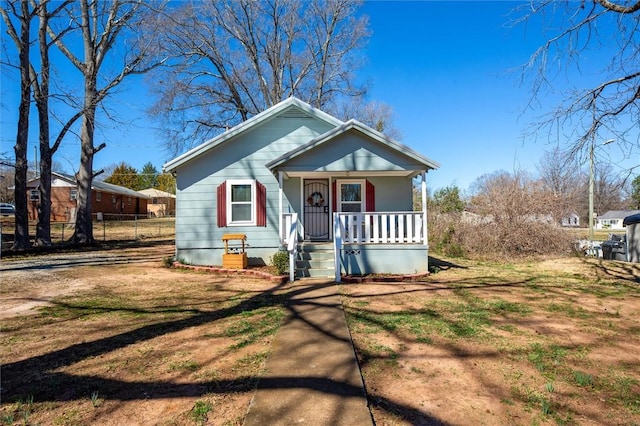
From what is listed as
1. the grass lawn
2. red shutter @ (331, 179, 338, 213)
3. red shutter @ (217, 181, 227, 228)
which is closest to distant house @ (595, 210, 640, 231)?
red shutter @ (331, 179, 338, 213)

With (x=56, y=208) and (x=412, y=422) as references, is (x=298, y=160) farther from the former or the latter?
(x=56, y=208)

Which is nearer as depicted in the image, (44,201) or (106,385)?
(106,385)

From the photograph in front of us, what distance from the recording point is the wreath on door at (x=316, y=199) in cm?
1131

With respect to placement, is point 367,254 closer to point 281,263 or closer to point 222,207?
point 281,263

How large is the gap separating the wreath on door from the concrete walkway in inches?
250

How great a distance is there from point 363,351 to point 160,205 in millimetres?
55361

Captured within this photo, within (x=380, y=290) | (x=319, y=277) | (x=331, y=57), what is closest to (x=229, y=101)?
(x=331, y=57)

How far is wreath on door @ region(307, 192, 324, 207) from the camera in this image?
37.1 ft

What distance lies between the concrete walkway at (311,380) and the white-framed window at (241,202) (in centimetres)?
610

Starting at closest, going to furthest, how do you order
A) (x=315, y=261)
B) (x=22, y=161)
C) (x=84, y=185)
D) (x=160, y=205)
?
(x=315, y=261) < (x=22, y=161) < (x=84, y=185) < (x=160, y=205)

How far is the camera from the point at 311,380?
10.5 ft

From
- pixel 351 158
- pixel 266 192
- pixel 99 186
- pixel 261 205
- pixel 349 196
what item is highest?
pixel 99 186

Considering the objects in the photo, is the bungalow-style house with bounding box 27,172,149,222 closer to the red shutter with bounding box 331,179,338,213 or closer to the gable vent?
the gable vent

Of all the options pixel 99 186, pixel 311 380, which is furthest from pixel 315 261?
pixel 99 186
